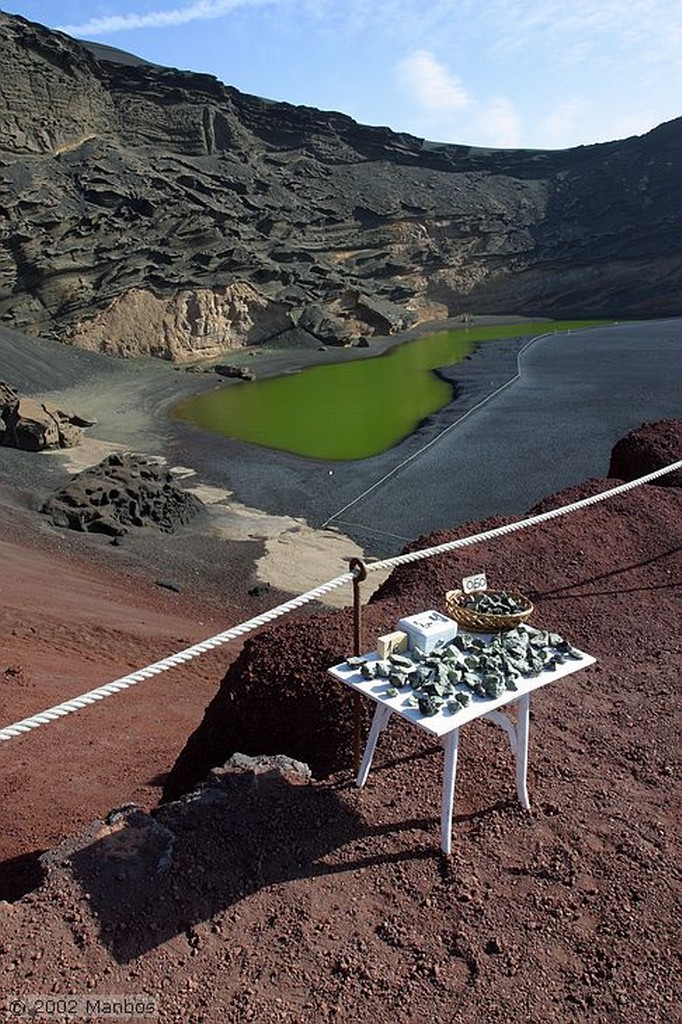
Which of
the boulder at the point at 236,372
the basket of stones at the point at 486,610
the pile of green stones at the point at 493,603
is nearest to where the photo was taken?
the basket of stones at the point at 486,610

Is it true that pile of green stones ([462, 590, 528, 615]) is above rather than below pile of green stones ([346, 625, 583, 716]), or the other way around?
above

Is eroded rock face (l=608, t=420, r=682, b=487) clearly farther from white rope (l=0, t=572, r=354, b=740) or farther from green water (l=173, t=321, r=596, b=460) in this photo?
green water (l=173, t=321, r=596, b=460)

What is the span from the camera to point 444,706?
3.35 metres

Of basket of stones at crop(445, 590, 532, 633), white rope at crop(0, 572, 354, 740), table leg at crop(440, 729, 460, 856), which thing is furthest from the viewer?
basket of stones at crop(445, 590, 532, 633)

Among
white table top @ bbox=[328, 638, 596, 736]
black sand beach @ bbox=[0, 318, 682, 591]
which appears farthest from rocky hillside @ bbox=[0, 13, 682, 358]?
white table top @ bbox=[328, 638, 596, 736]

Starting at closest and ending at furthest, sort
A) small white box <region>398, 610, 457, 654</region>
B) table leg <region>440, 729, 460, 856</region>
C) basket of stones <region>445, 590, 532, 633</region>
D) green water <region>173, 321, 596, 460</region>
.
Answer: table leg <region>440, 729, 460, 856</region>
small white box <region>398, 610, 457, 654</region>
basket of stones <region>445, 590, 532, 633</region>
green water <region>173, 321, 596, 460</region>

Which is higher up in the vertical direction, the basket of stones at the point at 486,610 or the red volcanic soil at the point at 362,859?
the basket of stones at the point at 486,610

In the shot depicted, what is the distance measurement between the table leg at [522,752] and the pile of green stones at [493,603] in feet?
2.04

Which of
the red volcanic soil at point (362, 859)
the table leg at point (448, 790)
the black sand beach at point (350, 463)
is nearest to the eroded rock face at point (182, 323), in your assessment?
the black sand beach at point (350, 463)

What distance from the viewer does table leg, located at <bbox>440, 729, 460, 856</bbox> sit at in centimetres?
338

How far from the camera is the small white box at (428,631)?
3.82 metres

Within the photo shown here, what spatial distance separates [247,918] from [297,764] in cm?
114

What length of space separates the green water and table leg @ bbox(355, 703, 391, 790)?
67.4 feet

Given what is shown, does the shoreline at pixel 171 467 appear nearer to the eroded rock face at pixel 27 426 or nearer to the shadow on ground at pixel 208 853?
the eroded rock face at pixel 27 426
